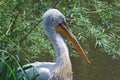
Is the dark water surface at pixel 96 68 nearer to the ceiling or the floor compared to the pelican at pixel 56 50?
nearer to the floor

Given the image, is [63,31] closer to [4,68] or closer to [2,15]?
[2,15]

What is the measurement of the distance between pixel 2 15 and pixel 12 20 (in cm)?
24

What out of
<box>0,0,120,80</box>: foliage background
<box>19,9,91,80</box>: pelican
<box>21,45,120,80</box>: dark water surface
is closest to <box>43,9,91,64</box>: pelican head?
<box>19,9,91,80</box>: pelican

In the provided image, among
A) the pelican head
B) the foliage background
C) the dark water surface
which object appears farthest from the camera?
the dark water surface

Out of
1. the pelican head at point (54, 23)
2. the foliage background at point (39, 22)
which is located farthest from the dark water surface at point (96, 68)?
the pelican head at point (54, 23)

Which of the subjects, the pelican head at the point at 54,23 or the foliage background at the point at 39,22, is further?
the foliage background at the point at 39,22

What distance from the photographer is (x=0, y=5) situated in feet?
19.0

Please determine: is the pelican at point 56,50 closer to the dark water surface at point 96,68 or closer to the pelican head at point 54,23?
the pelican head at point 54,23

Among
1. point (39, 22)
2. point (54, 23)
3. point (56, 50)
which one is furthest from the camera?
point (39, 22)

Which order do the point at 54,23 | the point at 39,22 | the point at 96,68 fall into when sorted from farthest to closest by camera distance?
the point at 96,68 → the point at 39,22 → the point at 54,23

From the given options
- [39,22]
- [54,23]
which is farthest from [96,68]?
[54,23]

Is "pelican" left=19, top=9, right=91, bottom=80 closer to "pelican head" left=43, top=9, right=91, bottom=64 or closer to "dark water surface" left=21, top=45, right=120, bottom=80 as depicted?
"pelican head" left=43, top=9, right=91, bottom=64

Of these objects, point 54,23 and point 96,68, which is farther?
point 96,68

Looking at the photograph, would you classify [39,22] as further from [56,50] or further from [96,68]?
[96,68]
